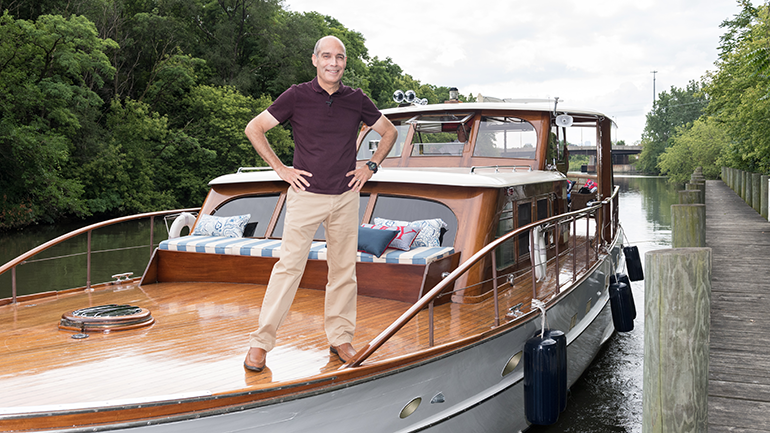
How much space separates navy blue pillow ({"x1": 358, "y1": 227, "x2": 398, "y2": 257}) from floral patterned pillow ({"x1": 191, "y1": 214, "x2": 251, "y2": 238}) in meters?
1.73

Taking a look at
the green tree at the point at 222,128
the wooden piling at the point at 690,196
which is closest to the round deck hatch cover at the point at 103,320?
the wooden piling at the point at 690,196

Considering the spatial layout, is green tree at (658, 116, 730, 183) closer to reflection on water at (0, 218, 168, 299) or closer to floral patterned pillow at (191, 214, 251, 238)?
reflection on water at (0, 218, 168, 299)

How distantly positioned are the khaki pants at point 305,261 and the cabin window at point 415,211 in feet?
7.01

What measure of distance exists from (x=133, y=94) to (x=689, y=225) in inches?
1225

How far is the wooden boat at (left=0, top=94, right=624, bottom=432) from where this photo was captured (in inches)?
128

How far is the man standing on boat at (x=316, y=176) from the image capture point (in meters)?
3.37

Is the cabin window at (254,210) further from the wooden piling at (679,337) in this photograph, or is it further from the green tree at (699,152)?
the green tree at (699,152)

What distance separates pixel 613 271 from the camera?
9.16m

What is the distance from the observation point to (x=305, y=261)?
3.40 meters

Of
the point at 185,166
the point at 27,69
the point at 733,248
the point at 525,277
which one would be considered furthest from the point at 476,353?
the point at 185,166

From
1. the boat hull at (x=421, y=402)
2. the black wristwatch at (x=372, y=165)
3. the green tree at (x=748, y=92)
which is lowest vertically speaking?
the boat hull at (x=421, y=402)

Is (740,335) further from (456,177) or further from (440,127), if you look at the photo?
(440,127)

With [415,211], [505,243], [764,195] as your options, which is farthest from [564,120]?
[764,195]

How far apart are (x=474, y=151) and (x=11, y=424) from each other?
545 centimetres
